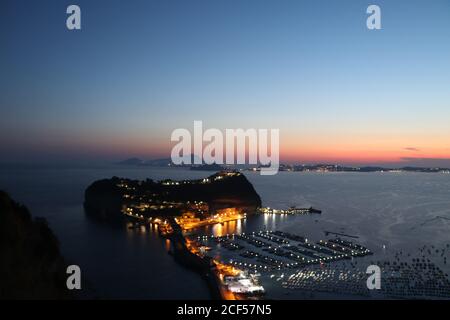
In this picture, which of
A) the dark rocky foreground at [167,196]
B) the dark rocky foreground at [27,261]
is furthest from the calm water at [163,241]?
the dark rocky foreground at [27,261]

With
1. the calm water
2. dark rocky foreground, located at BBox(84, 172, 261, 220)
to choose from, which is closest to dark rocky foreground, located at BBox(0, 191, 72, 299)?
the calm water

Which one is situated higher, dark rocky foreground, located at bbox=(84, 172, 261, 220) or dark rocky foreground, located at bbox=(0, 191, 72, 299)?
dark rocky foreground, located at bbox=(0, 191, 72, 299)

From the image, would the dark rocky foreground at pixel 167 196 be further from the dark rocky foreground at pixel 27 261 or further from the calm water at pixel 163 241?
the dark rocky foreground at pixel 27 261

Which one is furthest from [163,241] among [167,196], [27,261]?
[27,261]

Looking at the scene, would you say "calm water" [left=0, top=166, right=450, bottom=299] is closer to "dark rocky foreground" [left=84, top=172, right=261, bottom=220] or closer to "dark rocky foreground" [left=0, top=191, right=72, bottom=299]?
"dark rocky foreground" [left=84, top=172, right=261, bottom=220]

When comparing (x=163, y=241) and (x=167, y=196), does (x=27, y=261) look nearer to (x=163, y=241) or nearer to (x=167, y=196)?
(x=163, y=241)

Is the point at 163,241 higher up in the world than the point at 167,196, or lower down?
lower down
